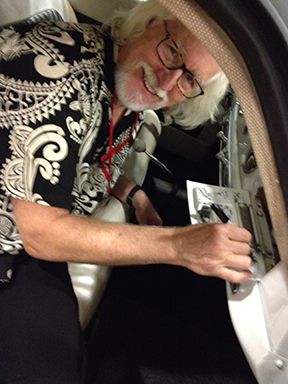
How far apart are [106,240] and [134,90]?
33 cm

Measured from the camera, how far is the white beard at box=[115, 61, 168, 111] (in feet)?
3.20

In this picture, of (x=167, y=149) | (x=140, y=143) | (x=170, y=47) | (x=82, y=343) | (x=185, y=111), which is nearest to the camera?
(x=170, y=47)

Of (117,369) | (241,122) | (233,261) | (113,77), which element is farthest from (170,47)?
(117,369)

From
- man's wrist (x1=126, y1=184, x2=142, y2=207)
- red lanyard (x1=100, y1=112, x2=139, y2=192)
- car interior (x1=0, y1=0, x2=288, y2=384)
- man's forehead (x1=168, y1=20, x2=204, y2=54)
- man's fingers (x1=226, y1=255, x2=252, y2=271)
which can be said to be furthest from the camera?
man's wrist (x1=126, y1=184, x2=142, y2=207)

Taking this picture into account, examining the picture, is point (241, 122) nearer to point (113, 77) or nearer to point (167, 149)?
point (113, 77)

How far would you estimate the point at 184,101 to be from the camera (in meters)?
1.18

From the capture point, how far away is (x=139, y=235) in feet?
2.84

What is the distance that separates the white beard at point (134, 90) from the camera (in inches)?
38.4

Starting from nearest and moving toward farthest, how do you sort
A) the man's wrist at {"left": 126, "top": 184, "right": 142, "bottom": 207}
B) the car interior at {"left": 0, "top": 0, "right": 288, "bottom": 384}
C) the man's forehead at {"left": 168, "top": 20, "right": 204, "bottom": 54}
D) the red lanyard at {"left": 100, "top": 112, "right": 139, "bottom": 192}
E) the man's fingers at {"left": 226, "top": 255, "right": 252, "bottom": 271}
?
the car interior at {"left": 0, "top": 0, "right": 288, "bottom": 384}
the man's fingers at {"left": 226, "top": 255, "right": 252, "bottom": 271}
the man's forehead at {"left": 168, "top": 20, "right": 204, "bottom": 54}
the red lanyard at {"left": 100, "top": 112, "right": 139, "bottom": 192}
the man's wrist at {"left": 126, "top": 184, "right": 142, "bottom": 207}

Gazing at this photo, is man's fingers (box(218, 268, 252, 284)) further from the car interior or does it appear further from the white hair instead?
the white hair

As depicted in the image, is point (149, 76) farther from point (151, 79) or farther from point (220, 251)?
point (220, 251)

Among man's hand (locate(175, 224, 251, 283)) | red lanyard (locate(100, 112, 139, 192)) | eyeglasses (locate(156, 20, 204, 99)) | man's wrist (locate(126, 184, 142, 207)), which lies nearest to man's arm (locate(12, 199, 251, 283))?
man's hand (locate(175, 224, 251, 283))

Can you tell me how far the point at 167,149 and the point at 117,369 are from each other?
42.2 inches

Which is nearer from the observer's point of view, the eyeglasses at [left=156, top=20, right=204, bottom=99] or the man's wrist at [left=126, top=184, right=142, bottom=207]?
the eyeglasses at [left=156, top=20, right=204, bottom=99]
